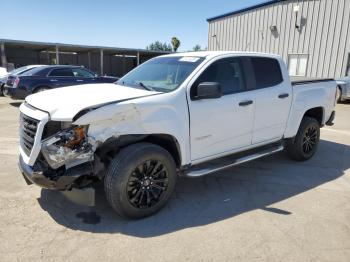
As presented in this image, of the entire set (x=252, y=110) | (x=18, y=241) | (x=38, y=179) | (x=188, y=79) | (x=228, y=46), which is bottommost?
(x=18, y=241)

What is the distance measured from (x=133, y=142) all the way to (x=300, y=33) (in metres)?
17.2

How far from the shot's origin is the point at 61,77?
1226 cm

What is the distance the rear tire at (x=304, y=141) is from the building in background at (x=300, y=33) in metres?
12.6

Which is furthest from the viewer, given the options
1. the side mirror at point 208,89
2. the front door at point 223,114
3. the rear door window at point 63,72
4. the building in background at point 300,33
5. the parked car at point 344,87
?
the building in background at point 300,33

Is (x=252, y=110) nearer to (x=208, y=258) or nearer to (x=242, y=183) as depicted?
(x=242, y=183)

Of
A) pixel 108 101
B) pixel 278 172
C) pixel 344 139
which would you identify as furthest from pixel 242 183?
pixel 344 139

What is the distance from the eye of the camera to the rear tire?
5551mm

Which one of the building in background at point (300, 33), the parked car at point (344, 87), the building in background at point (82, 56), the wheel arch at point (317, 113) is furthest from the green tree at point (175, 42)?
the wheel arch at point (317, 113)

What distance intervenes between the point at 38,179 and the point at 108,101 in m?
1.05

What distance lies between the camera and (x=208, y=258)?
2967 millimetres

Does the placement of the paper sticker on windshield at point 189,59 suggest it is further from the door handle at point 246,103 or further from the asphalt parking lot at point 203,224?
the asphalt parking lot at point 203,224

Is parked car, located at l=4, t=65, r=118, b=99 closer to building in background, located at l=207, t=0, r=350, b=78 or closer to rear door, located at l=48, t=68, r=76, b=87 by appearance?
rear door, located at l=48, t=68, r=76, b=87

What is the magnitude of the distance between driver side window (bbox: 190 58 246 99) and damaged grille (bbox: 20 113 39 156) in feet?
6.14

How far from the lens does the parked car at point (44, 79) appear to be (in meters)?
11.6
